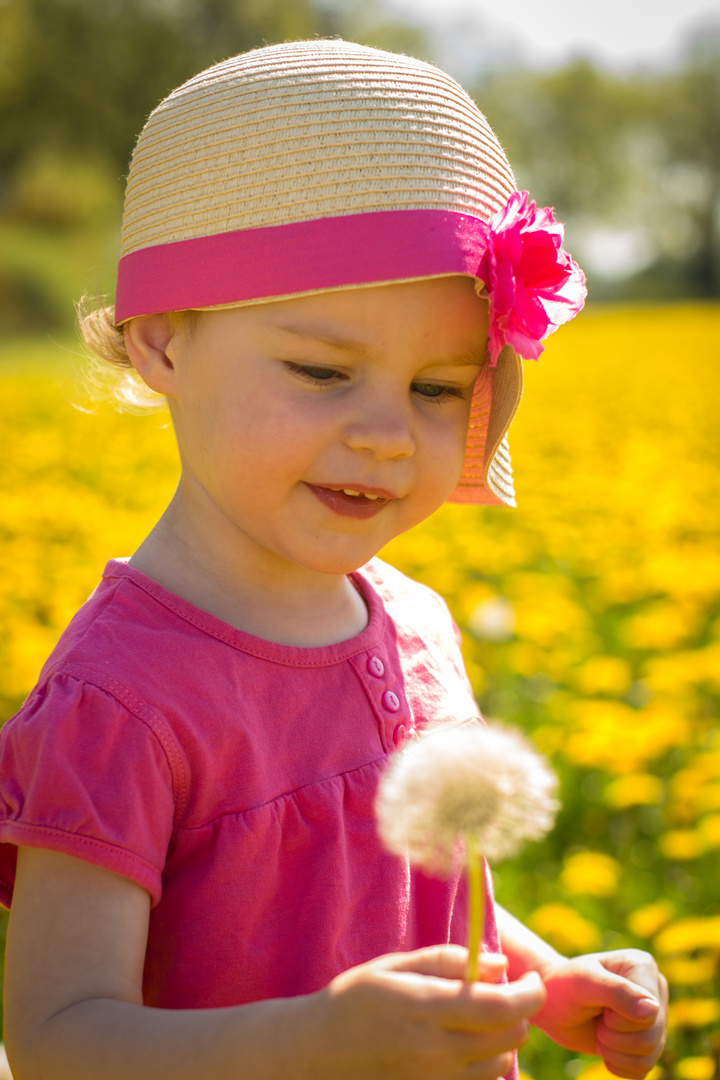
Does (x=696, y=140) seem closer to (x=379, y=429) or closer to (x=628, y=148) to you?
(x=628, y=148)

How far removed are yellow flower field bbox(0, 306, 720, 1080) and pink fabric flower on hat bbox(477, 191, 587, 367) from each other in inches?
36.4

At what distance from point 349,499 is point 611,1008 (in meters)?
0.63

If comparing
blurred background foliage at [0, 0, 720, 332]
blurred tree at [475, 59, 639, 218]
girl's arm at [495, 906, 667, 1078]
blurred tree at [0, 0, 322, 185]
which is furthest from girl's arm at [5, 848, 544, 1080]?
blurred tree at [475, 59, 639, 218]

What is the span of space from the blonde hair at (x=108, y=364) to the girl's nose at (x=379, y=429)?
447 millimetres

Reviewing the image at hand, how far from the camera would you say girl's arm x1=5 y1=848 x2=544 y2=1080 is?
704 millimetres

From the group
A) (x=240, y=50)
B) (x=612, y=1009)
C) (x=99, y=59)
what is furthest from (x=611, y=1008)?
(x=240, y=50)

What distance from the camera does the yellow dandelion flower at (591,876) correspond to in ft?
7.10

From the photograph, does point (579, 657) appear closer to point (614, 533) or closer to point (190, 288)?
point (614, 533)

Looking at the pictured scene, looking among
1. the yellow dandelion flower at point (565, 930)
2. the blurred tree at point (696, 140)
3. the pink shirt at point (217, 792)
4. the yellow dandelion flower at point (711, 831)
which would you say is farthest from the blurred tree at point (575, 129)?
the pink shirt at point (217, 792)

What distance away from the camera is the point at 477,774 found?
2.21 ft

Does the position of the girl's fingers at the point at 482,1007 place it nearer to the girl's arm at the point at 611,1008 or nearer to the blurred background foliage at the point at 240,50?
the girl's arm at the point at 611,1008

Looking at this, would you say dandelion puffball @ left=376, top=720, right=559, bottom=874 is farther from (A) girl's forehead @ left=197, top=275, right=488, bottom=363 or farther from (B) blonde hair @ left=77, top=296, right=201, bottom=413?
(B) blonde hair @ left=77, top=296, right=201, bottom=413

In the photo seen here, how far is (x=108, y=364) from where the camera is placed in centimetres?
157

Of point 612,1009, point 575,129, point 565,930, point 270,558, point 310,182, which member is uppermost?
point 575,129
